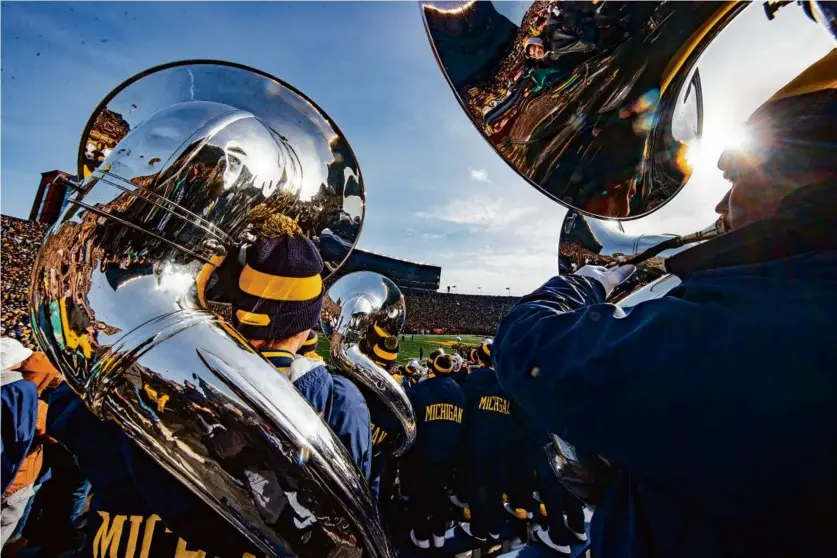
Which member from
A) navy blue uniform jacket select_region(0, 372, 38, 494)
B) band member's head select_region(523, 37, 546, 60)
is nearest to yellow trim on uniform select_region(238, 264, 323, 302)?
band member's head select_region(523, 37, 546, 60)

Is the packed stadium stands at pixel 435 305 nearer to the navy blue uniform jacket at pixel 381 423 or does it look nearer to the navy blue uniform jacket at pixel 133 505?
the navy blue uniform jacket at pixel 381 423

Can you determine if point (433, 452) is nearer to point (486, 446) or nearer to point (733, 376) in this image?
point (486, 446)

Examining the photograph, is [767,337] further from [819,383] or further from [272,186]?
[272,186]

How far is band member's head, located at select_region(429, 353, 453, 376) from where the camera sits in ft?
14.0

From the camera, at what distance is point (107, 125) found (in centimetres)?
111

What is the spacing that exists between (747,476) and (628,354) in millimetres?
230

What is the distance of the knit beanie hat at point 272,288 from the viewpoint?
4.62ft

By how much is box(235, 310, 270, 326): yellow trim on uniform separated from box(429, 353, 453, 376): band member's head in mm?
3077

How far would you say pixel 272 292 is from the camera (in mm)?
1414

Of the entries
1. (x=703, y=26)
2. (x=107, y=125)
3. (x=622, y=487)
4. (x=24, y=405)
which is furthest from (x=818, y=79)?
(x=24, y=405)

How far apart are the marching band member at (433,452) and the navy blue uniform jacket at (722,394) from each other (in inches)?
128

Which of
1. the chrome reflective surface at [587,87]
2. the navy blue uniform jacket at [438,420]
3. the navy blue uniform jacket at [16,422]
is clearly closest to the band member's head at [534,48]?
the chrome reflective surface at [587,87]

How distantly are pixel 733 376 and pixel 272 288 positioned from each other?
132cm

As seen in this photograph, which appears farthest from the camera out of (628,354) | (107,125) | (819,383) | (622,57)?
(622,57)
